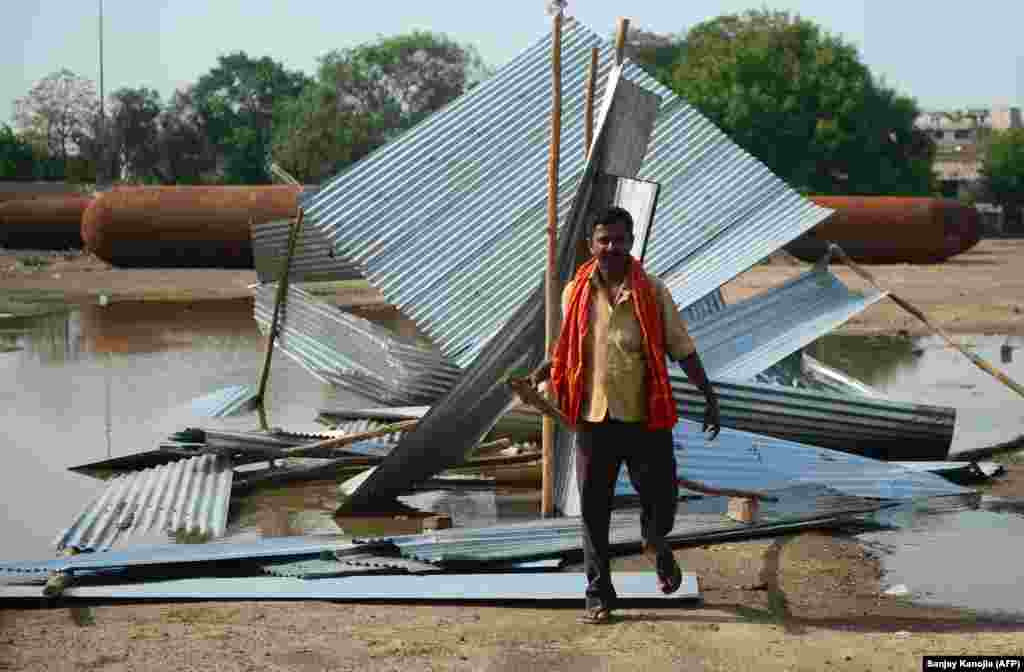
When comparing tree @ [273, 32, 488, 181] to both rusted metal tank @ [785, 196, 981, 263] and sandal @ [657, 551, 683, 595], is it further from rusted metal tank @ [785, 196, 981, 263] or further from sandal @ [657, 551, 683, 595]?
sandal @ [657, 551, 683, 595]

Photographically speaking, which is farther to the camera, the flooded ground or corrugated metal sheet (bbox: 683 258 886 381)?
corrugated metal sheet (bbox: 683 258 886 381)

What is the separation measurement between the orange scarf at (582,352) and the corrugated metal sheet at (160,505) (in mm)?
2682

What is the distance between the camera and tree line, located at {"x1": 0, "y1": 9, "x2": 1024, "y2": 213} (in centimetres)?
4684

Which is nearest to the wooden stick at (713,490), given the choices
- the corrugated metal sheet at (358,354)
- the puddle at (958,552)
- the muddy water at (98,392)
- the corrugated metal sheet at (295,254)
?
the puddle at (958,552)

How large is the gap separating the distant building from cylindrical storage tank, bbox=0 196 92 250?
30.5 meters

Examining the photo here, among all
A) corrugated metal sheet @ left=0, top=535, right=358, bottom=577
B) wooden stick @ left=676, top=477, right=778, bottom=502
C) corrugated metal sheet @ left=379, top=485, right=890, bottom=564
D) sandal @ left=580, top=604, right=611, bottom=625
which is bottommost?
sandal @ left=580, top=604, right=611, bottom=625

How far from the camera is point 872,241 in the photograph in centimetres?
2777

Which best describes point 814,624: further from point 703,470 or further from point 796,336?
point 796,336

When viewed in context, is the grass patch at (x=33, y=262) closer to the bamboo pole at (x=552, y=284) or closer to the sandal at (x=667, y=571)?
the bamboo pole at (x=552, y=284)

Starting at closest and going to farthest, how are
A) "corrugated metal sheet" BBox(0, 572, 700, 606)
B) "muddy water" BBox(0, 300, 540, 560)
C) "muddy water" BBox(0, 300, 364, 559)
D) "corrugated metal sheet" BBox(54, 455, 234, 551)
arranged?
A: "corrugated metal sheet" BBox(0, 572, 700, 606), "corrugated metal sheet" BBox(54, 455, 234, 551), "muddy water" BBox(0, 300, 540, 560), "muddy water" BBox(0, 300, 364, 559)

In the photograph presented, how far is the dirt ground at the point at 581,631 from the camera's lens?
15.8 feet

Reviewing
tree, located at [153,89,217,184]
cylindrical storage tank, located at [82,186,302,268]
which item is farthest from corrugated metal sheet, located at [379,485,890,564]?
tree, located at [153,89,217,184]

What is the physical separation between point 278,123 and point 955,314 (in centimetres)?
5145

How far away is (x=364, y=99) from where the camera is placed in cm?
6638
